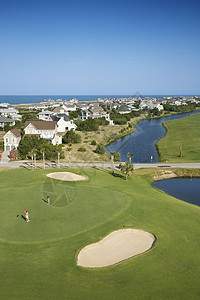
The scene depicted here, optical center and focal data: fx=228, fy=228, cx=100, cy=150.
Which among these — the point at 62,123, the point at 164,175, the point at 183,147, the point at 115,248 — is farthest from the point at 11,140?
the point at 115,248

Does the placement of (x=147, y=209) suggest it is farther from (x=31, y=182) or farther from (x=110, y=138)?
(x=110, y=138)

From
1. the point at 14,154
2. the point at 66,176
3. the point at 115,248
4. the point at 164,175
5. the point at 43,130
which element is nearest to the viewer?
the point at 115,248

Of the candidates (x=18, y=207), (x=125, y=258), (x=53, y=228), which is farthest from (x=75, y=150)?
(x=125, y=258)

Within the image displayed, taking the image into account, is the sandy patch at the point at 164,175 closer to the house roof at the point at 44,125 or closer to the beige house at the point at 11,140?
the house roof at the point at 44,125

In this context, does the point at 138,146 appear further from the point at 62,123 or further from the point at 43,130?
the point at 43,130

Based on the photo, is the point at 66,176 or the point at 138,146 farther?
the point at 138,146

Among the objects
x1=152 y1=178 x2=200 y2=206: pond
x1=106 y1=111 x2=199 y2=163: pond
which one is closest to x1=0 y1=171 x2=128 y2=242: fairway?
x1=152 y1=178 x2=200 y2=206: pond
